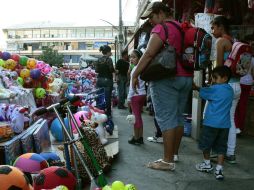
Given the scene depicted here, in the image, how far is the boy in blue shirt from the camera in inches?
178

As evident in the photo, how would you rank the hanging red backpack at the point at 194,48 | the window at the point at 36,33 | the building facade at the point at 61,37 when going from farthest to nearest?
the window at the point at 36,33, the building facade at the point at 61,37, the hanging red backpack at the point at 194,48

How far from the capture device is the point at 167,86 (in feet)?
15.5

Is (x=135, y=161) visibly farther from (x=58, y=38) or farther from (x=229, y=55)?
(x=58, y=38)

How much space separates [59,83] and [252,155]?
649 cm

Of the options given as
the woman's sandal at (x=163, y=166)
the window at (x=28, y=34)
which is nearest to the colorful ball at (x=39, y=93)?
the woman's sandal at (x=163, y=166)

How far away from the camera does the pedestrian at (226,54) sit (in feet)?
16.4

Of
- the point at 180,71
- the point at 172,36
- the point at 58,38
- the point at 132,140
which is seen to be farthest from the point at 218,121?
the point at 58,38

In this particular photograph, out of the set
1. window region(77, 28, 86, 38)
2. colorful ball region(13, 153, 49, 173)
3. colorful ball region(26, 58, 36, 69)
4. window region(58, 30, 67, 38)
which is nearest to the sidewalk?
colorful ball region(13, 153, 49, 173)

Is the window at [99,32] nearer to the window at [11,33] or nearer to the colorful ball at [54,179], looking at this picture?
the window at [11,33]

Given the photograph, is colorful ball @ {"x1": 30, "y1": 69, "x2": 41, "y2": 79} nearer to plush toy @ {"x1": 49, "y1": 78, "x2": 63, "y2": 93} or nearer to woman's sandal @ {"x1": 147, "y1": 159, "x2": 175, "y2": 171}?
plush toy @ {"x1": 49, "y1": 78, "x2": 63, "y2": 93}

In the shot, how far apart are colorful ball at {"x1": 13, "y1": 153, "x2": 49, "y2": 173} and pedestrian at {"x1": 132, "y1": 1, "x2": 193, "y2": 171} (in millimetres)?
1541

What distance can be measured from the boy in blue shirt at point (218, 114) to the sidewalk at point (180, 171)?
24 cm

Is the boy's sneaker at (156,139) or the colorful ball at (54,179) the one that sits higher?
the colorful ball at (54,179)

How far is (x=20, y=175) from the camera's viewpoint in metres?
3.29
